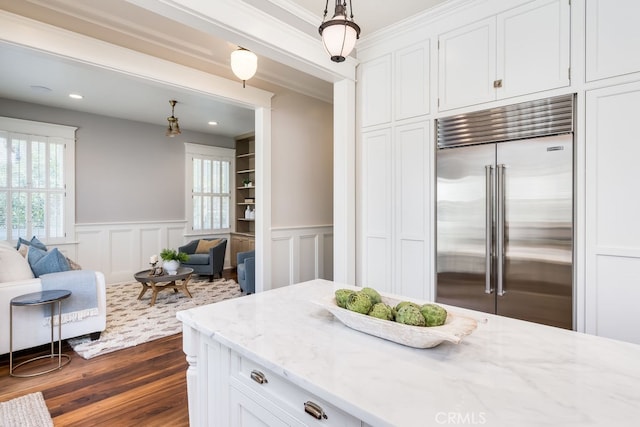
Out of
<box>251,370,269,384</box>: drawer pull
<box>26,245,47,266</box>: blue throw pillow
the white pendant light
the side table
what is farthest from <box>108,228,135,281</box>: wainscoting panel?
<box>251,370,269,384</box>: drawer pull

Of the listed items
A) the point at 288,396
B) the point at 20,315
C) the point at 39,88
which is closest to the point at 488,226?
the point at 288,396

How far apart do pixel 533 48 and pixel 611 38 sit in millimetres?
406

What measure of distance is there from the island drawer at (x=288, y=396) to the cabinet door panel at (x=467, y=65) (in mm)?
2401

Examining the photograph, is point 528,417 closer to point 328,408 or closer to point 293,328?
point 328,408

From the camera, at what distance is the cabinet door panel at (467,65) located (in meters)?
2.45

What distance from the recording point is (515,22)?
2330 mm

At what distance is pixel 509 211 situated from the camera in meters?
2.36

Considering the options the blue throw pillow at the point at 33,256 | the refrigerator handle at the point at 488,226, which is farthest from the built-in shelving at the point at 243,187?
the refrigerator handle at the point at 488,226

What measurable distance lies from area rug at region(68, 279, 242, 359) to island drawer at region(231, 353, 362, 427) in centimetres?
254

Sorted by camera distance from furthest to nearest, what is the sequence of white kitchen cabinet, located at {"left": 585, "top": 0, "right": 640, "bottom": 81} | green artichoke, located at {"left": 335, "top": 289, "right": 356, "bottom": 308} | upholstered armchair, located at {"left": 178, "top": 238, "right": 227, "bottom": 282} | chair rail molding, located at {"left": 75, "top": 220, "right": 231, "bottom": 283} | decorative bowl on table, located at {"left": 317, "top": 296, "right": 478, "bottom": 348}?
upholstered armchair, located at {"left": 178, "top": 238, "right": 227, "bottom": 282} → chair rail molding, located at {"left": 75, "top": 220, "right": 231, "bottom": 283} → white kitchen cabinet, located at {"left": 585, "top": 0, "right": 640, "bottom": 81} → green artichoke, located at {"left": 335, "top": 289, "right": 356, "bottom": 308} → decorative bowl on table, located at {"left": 317, "top": 296, "right": 478, "bottom": 348}

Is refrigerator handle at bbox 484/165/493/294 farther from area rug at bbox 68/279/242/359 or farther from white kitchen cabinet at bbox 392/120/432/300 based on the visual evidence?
area rug at bbox 68/279/242/359

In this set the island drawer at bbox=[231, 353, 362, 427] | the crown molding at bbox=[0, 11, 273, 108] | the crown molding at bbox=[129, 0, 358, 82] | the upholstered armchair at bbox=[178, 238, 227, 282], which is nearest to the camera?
the island drawer at bbox=[231, 353, 362, 427]

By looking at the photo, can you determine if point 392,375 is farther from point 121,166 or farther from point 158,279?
point 121,166

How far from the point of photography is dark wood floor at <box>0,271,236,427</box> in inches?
81.7
